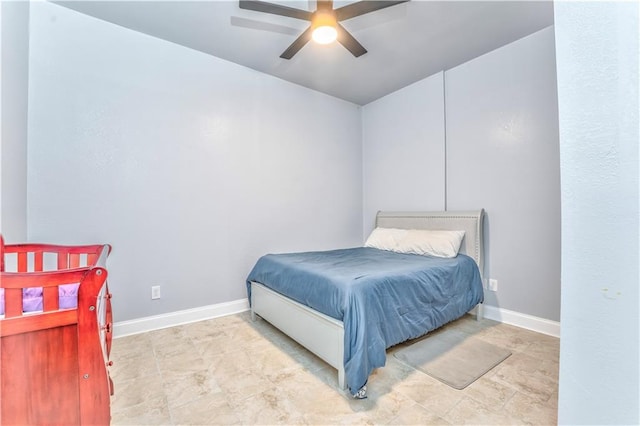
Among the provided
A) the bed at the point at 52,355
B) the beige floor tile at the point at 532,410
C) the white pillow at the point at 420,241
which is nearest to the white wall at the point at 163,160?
the white pillow at the point at 420,241

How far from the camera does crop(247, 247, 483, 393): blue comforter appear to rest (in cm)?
175

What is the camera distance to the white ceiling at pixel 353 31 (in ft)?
7.67

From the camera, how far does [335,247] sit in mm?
4098

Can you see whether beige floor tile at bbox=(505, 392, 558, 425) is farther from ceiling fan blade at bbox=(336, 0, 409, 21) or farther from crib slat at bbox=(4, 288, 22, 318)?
ceiling fan blade at bbox=(336, 0, 409, 21)

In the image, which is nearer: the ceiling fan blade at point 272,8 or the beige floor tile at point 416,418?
the beige floor tile at point 416,418

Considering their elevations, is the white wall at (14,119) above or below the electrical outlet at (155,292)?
above

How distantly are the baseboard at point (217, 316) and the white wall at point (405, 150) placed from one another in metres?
1.31

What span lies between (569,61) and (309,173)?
10.5ft

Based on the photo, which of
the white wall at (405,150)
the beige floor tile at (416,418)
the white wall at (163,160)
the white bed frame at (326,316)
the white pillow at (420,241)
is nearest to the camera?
the beige floor tile at (416,418)

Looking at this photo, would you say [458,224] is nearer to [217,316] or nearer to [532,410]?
[532,410]

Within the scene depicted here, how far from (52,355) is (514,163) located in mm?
3499

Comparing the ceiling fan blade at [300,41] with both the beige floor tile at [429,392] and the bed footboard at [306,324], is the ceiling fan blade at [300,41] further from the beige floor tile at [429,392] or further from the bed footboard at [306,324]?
the beige floor tile at [429,392]

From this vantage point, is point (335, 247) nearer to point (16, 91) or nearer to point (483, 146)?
point (483, 146)

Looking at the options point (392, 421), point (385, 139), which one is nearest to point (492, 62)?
point (385, 139)
